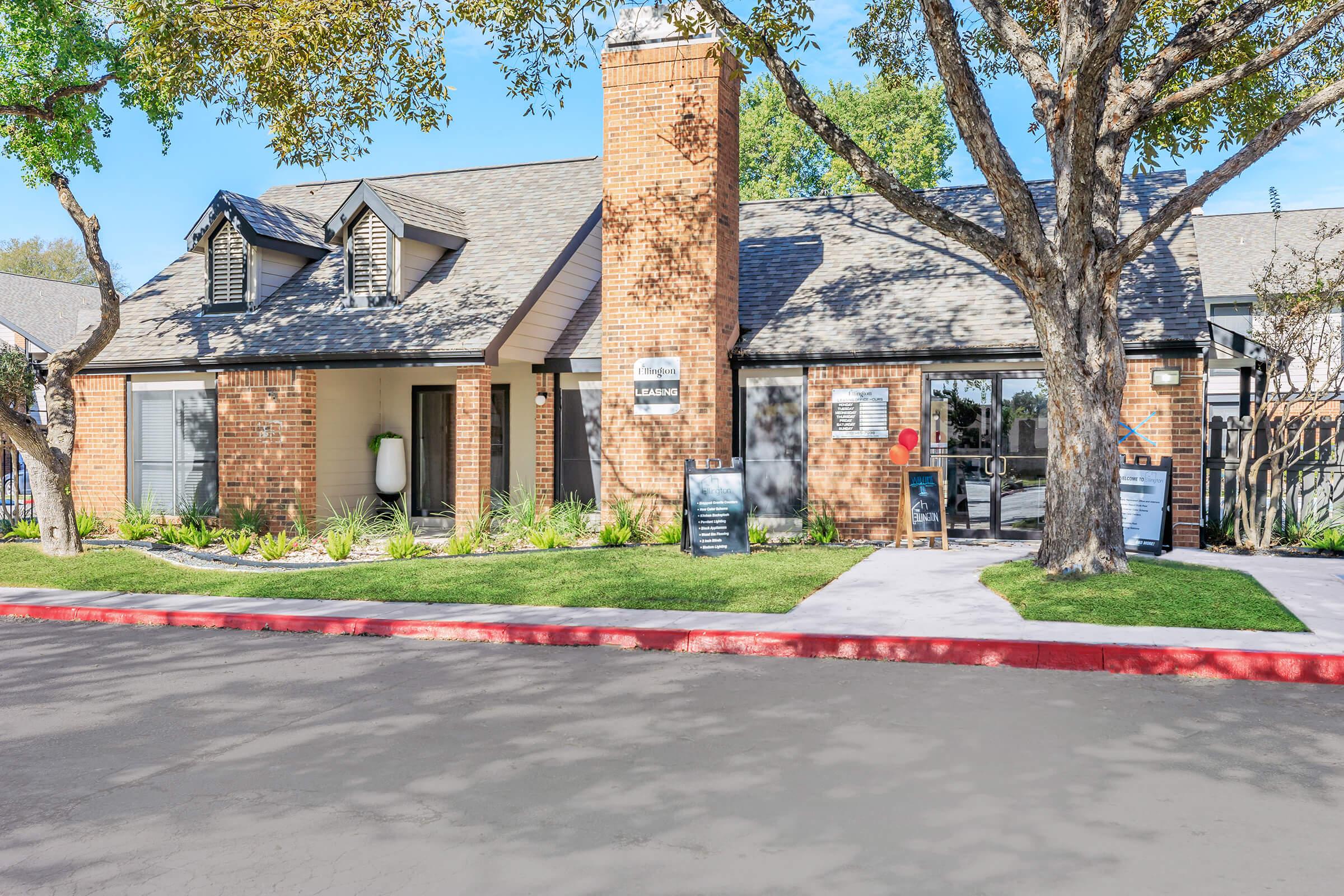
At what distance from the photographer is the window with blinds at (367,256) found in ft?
54.5

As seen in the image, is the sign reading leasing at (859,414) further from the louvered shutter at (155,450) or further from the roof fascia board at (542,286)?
the louvered shutter at (155,450)

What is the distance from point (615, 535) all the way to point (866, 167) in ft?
19.6

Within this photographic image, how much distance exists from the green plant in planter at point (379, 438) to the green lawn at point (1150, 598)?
405 inches

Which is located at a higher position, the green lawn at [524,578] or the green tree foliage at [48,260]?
the green tree foliage at [48,260]

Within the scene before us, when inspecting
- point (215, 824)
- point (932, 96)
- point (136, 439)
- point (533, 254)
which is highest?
point (932, 96)

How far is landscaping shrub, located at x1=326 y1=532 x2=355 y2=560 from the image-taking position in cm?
1327

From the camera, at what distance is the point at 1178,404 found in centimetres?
1352

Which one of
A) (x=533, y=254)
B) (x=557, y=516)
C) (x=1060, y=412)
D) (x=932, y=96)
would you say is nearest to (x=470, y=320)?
(x=533, y=254)

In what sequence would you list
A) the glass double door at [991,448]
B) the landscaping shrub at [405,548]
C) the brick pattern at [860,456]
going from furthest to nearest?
the brick pattern at [860,456]
the glass double door at [991,448]
the landscaping shrub at [405,548]

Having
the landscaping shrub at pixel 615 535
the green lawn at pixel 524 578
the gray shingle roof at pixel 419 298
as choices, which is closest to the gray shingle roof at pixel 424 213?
the gray shingle roof at pixel 419 298

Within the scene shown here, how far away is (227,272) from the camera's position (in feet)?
57.7

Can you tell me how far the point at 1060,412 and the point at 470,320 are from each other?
27.9ft

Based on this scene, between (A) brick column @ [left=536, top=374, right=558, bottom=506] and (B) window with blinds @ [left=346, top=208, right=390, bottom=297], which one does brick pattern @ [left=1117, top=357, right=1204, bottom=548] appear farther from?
(B) window with blinds @ [left=346, top=208, right=390, bottom=297]

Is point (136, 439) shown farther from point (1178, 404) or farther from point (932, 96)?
point (932, 96)
